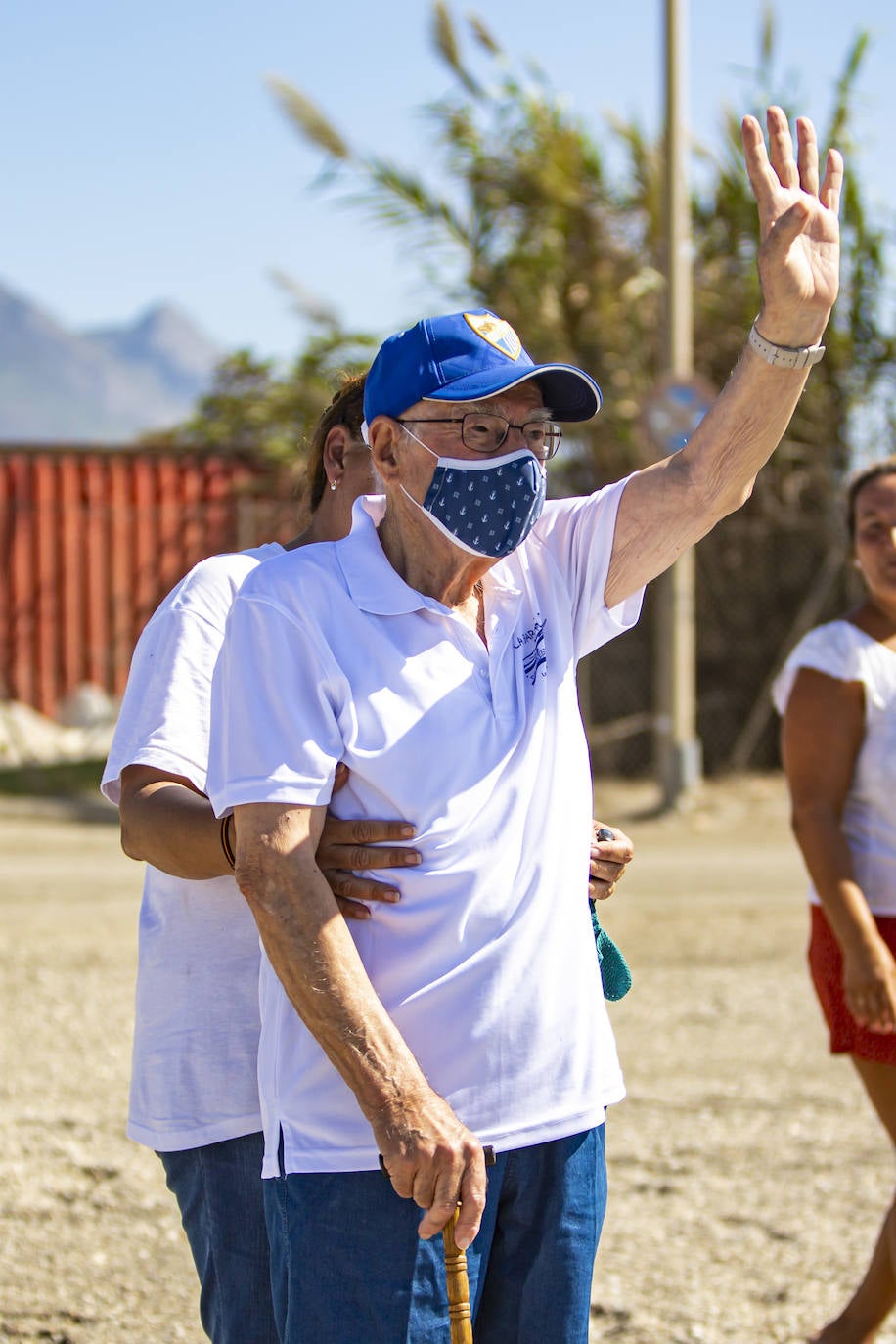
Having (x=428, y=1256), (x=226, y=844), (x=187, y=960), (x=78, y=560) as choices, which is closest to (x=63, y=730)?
(x=78, y=560)

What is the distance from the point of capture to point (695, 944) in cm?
792

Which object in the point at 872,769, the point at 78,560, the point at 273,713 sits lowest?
the point at 78,560

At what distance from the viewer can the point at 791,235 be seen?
215 cm

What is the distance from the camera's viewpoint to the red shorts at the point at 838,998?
3330 millimetres

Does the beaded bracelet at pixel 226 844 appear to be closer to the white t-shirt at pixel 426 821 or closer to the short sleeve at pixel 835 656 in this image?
the white t-shirt at pixel 426 821

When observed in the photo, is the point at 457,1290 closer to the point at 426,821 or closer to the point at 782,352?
the point at 426,821

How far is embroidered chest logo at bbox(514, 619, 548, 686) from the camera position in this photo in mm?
2205

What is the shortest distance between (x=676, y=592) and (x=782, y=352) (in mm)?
9867

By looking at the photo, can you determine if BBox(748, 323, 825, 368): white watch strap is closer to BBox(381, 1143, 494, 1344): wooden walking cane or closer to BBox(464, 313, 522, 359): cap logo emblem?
BBox(464, 313, 522, 359): cap logo emblem

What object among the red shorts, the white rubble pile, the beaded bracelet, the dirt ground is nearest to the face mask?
the beaded bracelet

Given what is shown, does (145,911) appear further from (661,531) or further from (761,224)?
(761,224)

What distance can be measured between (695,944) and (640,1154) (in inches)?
122

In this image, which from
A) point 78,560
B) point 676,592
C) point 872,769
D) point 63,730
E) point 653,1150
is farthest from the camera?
point 78,560

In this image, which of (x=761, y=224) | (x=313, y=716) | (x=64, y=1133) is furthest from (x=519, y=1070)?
(x=64, y=1133)
